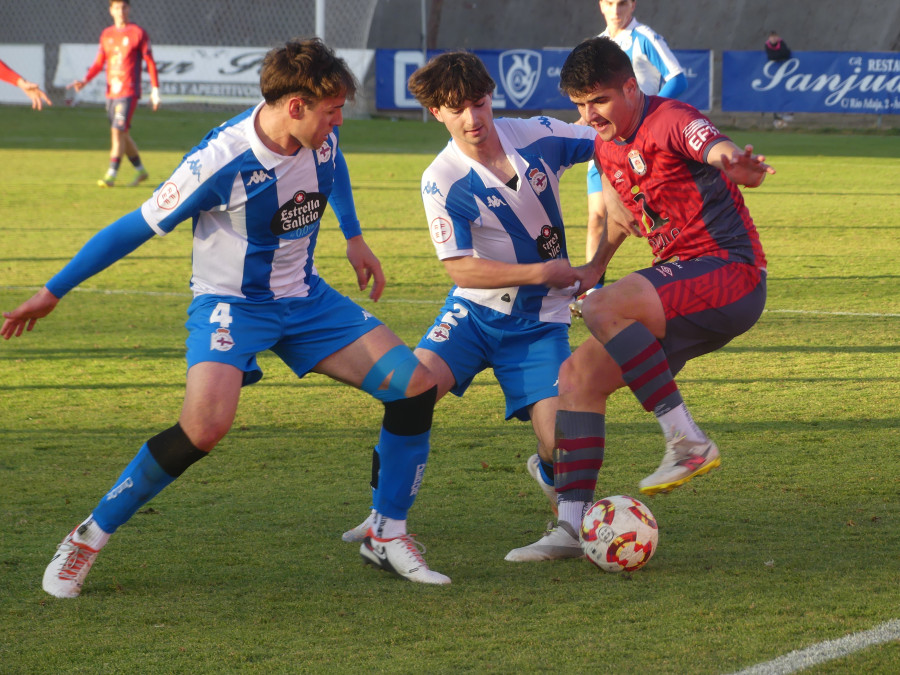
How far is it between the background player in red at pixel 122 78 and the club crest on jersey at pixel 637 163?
12.3 metres

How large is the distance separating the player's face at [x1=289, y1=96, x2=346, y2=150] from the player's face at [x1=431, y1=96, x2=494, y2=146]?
520mm

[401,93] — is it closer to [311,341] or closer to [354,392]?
[354,392]

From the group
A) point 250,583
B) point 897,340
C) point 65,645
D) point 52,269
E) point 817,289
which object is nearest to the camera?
point 65,645

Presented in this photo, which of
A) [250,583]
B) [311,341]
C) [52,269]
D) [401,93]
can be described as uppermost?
[311,341]

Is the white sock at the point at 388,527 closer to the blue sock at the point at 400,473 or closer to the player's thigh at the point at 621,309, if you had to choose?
the blue sock at the point at 400,473

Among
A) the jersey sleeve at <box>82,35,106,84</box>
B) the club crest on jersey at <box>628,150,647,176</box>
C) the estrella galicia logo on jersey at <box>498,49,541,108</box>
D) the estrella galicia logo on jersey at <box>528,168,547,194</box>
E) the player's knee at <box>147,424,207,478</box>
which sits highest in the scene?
the club crest on jersey at <box>628,150,647,176</box>

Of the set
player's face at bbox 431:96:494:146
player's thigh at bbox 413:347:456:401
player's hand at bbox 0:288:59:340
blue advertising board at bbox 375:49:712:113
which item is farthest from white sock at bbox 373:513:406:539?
blue advertising board at bbox 375:49:712:113

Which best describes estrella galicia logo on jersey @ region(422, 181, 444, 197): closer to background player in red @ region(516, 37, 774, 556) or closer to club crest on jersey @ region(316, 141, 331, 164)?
club crest on jersey @ region(316, 141, 331, 164)

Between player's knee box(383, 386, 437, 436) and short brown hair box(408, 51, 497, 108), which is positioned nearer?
player's knee box(383, 386, 437, 436)

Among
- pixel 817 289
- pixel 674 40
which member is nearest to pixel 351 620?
pixel 817 289

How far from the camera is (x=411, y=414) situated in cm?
393

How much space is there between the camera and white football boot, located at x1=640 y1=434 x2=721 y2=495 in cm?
362

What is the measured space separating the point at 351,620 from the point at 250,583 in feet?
1.54

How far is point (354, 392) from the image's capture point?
6.46 metres
